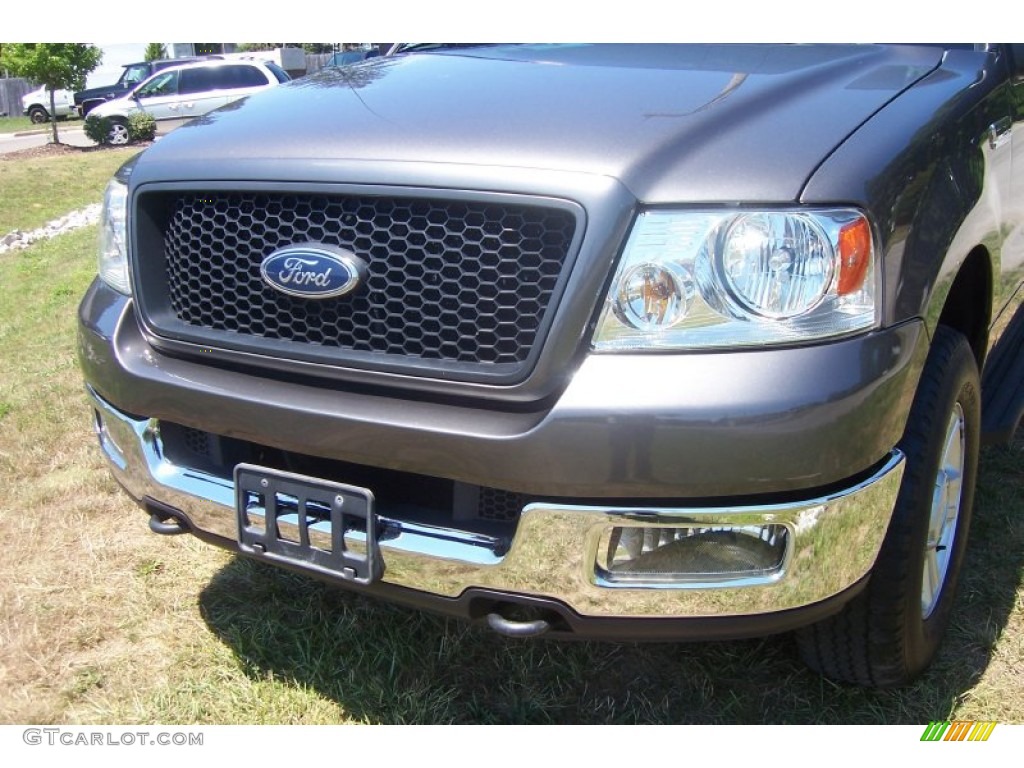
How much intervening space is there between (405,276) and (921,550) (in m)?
1.22

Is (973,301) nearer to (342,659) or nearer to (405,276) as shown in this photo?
(405,276)

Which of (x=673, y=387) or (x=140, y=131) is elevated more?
(x=673, y=387)

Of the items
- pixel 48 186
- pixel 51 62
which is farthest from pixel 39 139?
pixel 48 186

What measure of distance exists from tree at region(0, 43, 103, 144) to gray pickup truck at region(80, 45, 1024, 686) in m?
19.7

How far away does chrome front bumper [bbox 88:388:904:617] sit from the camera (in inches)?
67.2

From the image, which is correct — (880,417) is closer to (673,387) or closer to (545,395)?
(673,387)

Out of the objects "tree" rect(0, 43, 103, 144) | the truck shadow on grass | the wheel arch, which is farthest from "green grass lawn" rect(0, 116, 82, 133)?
the wheel arch

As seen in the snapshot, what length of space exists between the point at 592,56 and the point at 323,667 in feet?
5.69

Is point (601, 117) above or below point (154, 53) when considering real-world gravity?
above

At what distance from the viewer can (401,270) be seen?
1844mm

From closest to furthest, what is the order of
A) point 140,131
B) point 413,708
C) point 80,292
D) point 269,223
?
point 269,223 → point 413,708 → point 80,292 → point 140,131
